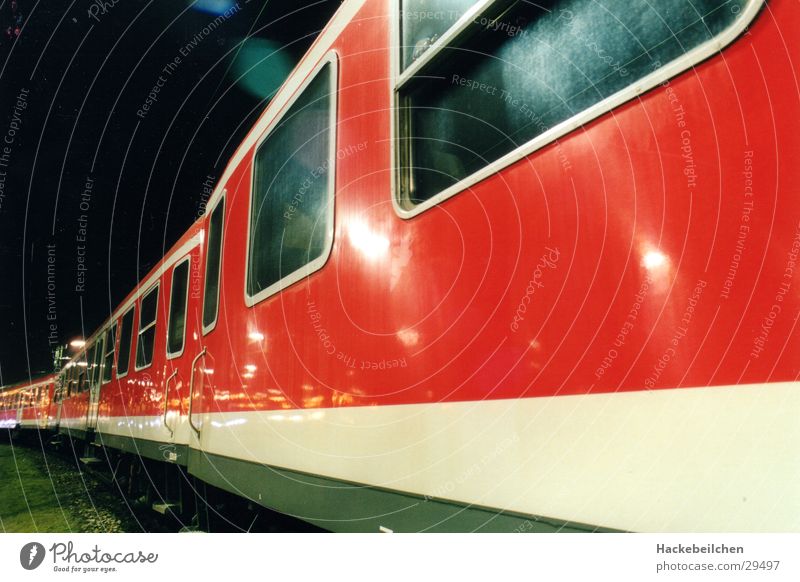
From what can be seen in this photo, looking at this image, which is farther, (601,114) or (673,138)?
(601,114)

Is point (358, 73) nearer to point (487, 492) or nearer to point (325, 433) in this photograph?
point (325, 433)

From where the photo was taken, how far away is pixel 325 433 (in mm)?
1825

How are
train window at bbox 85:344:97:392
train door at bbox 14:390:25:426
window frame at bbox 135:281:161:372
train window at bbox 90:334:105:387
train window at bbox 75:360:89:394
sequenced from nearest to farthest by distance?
window frame at bbox 135:281:161:372
train window at bbox 90:334:105:387
train window at bbox 85:344:97:392
train window at bbox 75:360:89:394
train door at bbox 14:390:25:426

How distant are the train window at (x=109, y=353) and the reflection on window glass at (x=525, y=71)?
682 cm

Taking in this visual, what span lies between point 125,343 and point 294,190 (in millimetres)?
5227

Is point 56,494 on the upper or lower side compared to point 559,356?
lower

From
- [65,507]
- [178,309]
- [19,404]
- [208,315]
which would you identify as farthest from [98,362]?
[19,404]

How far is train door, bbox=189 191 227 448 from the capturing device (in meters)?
3.22

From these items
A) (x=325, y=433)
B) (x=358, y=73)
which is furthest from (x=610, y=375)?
(x=358, y=73)

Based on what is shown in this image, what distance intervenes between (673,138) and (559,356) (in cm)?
47

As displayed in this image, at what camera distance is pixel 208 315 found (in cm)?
341

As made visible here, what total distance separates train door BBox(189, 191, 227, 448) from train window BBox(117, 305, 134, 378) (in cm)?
306

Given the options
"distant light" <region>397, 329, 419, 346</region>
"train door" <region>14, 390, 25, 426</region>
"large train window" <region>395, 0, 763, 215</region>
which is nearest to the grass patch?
"distant light" <region>397, 329, 419, 346</region>

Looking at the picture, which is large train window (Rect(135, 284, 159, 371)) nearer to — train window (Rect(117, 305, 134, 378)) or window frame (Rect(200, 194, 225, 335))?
train window (Rect(117, 305, 134, 378))
